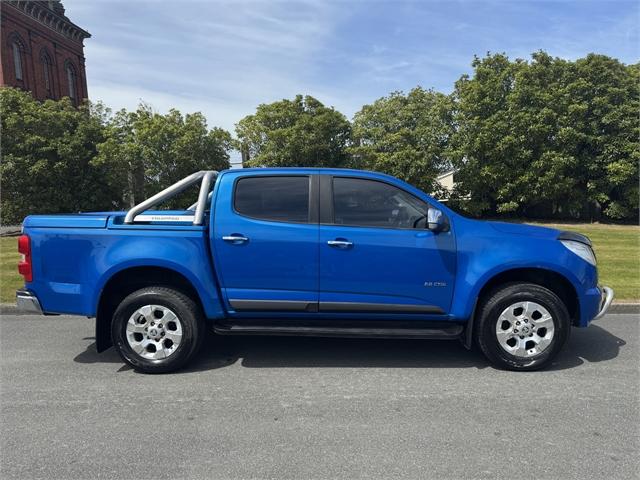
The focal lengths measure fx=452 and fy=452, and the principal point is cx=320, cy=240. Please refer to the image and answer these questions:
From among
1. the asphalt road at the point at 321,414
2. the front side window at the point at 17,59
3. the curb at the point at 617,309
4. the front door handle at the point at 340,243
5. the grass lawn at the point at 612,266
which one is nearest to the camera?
the asphalt road at the point at 321,414

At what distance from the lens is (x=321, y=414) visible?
3393 mm

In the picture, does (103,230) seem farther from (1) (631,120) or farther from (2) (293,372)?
(1) (631,120)

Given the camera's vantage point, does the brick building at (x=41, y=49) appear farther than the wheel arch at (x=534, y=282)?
Yes

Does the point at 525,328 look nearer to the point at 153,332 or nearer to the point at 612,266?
the point at 153,332

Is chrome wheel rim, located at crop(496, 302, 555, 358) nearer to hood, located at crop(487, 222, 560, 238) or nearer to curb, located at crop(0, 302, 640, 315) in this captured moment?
hood, located at crop(487, 222, 560, 238)

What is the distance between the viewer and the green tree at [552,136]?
67.5ft

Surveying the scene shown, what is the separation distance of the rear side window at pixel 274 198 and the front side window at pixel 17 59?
38.2 meters

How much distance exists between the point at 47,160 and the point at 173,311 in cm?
1970

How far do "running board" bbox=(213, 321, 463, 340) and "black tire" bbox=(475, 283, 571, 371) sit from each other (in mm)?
253

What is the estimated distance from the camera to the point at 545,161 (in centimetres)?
2055

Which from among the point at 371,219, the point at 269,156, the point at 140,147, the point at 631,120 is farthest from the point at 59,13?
the point at 371,219

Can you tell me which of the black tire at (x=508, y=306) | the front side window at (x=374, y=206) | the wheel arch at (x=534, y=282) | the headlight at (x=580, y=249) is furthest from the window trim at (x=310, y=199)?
the headlight at (x=580, y=249)

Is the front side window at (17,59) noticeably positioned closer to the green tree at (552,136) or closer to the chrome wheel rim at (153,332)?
the green tree at (552,136)

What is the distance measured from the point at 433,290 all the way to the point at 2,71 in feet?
123
